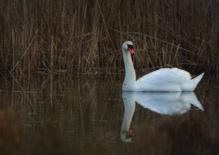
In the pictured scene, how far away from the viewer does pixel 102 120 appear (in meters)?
8.09

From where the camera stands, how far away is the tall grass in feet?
42.0

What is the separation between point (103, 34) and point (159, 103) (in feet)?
12.3

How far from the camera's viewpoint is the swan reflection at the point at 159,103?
28.1ft

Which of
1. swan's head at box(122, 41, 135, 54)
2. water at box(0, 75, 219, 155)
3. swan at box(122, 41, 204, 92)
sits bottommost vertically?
water at box(0, 75, 219, 155)

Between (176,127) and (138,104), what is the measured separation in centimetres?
183

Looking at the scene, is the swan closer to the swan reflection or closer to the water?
the swan reflection

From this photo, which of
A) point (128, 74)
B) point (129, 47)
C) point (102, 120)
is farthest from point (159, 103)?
point (129, 47)

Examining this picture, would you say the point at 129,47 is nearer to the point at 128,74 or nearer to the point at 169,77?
the point at 128,74

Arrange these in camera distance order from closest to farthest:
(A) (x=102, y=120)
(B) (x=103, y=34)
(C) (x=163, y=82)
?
(A) (x=102, y=120), (C) (x=163, y=82), (B) (x=103, y=34)

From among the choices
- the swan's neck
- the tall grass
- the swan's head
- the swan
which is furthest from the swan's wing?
the tall grass

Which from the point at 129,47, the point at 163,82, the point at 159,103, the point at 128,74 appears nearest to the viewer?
the point at 159,103

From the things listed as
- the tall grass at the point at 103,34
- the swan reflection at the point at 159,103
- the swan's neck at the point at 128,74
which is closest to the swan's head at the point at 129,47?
the swan's neck at the point at 128,74

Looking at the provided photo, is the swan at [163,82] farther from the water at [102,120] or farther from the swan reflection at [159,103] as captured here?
the water at [102,120]

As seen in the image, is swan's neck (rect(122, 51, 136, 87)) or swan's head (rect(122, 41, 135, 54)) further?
swan's head (rect(122, 41, 135, 54))
